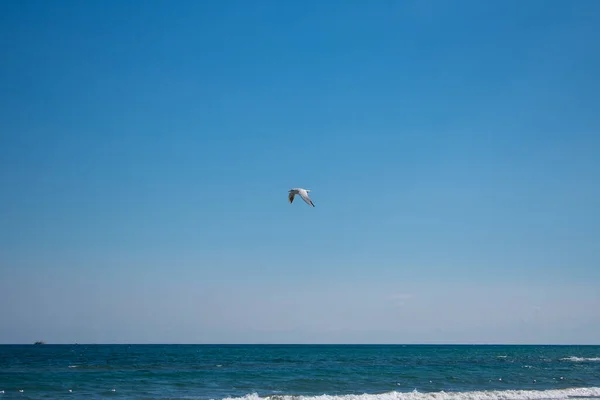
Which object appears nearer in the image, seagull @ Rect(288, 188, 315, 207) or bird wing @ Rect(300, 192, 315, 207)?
bird wing @ Rect(300, 192, 315, 207)

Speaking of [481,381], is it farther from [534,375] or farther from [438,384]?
[534,375]

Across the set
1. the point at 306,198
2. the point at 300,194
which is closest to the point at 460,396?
the point at 300,194

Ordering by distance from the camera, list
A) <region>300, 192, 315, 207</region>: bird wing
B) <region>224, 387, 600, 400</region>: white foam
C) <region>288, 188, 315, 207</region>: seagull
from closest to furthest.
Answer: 1. <region>300, 192, 315, 207</region>: bird wing
2. <region>288, 188, 315, 207</region>: seagull
3. <region>224, 387, 600, 400</region>: white foam

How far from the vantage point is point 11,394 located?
24875 millimetres

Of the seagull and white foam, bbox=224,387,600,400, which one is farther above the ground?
the seagull

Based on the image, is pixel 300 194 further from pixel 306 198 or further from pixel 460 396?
pixel 460 396

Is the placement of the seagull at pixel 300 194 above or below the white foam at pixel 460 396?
above

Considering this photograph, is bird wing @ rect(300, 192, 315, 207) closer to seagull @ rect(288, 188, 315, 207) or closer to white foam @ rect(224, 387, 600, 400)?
seagull @ rect(288, 188, 315, 207)

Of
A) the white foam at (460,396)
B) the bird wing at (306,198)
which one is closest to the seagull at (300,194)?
the bird wing at (306,198)

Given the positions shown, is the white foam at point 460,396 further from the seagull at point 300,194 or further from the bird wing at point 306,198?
the bird wing at point 306,198

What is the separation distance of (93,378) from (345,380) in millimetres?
15249

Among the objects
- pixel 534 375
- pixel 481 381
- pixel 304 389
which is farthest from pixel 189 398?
pixel 534 375

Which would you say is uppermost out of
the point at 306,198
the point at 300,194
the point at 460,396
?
the point at 300,194

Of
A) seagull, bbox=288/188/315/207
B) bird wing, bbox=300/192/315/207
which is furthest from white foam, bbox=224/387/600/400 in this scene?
bird wing, bbox=300/192/315/207
